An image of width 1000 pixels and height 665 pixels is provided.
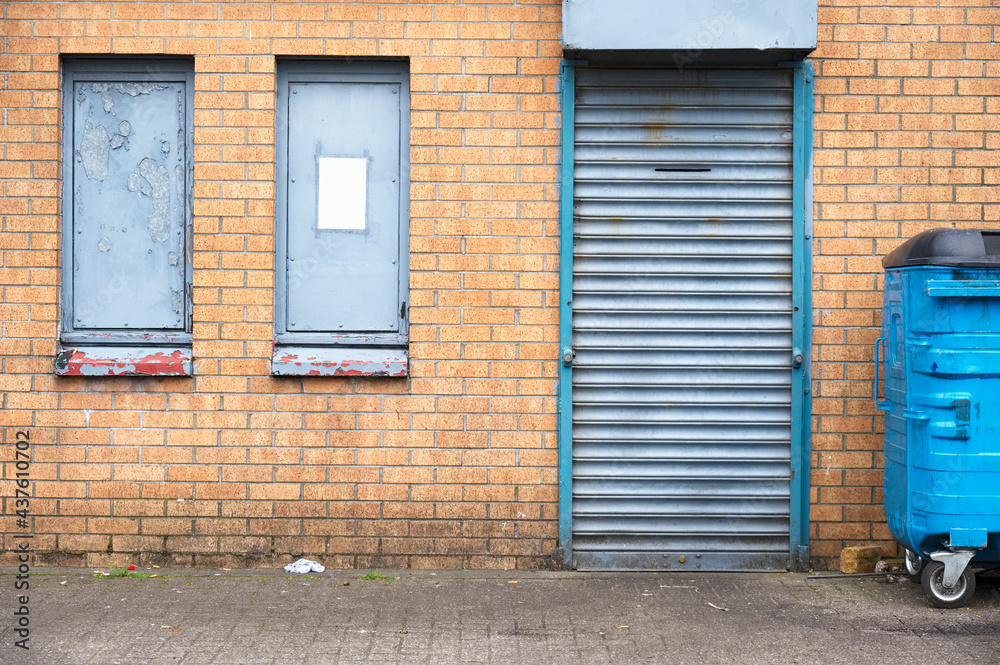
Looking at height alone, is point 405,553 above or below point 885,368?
below

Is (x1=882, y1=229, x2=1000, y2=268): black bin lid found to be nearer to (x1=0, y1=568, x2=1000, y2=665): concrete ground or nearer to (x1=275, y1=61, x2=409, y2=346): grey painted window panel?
(x1=0, y1=568, x2=1000, y2=665): concrete ground

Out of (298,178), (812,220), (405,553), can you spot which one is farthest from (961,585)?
(298,178)

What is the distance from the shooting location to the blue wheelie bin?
187 inches

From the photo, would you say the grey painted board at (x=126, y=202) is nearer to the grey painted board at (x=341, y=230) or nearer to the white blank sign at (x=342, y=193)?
the grey painted board at (x=341, y=230)

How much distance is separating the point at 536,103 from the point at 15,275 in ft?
10.8

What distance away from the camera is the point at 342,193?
19.2 feet

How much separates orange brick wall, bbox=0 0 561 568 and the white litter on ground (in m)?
0.08

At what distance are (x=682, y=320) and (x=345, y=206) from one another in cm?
217

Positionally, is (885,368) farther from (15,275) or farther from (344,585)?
(15,275)

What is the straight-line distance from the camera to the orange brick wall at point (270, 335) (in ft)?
18.7

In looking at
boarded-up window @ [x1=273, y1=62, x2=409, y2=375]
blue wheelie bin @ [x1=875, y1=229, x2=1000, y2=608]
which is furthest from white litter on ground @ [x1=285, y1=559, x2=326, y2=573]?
blue wheelie bin @ [x1=875, y1=229, x2=1000, y2=608]

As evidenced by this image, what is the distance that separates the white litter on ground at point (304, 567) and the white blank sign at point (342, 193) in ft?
6.63

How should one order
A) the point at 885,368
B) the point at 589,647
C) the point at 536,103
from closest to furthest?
the point at 589,647 < the point at 885,368 < the point at 536,103

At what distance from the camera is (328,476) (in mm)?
5742
